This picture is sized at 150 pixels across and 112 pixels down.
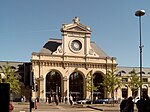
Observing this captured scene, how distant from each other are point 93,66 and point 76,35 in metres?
10.1

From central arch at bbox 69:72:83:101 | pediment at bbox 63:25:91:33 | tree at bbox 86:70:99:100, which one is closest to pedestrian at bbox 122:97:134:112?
tree at bbox 86:70:99:100

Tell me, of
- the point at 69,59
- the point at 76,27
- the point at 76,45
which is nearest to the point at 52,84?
the point at 69,59

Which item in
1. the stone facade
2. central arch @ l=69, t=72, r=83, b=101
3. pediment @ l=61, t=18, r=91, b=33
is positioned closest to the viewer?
the stone facade

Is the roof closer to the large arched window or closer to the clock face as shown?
the clock face

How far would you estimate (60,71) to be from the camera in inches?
3332

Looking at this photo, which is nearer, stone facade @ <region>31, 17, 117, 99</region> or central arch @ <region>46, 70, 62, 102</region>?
stone facade @ <region>31, 17, 117, 99</region>

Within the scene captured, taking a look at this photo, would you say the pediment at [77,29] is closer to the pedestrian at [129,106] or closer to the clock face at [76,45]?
the clock face at [76,45]

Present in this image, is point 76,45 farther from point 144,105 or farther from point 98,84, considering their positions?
point 144,105

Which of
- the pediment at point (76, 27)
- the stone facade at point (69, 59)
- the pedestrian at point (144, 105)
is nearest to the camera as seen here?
the pedestrian at point (144, 105)

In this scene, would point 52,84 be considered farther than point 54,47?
No

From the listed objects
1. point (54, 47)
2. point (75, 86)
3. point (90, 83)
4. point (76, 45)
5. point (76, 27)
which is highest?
point (76, 27)

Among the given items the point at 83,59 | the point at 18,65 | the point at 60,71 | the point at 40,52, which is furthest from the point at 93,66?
the point at 18,65

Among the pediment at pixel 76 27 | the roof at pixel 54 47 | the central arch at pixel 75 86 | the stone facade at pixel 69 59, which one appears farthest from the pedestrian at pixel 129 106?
the pediment at pixel 76 27

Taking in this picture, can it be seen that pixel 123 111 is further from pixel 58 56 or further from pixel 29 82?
pixel 58 56
